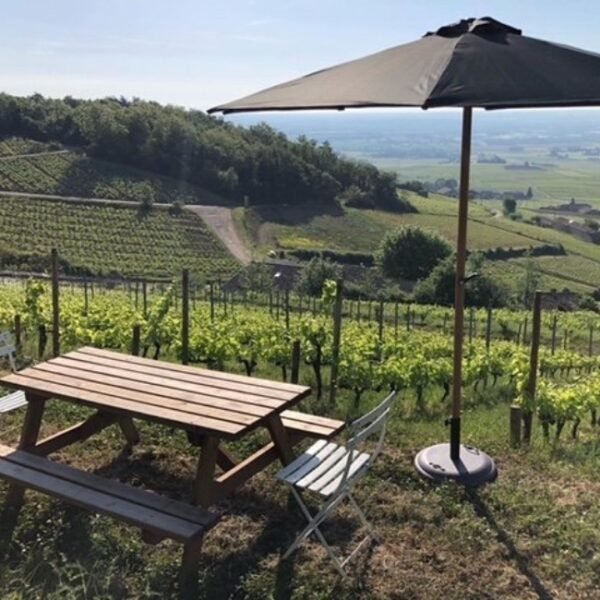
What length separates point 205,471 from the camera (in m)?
3.06

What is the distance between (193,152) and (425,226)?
25.7m

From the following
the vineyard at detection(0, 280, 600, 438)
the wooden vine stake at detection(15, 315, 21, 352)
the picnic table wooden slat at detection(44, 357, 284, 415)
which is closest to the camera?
the picnic table wooden slat at detection(44, 357, 284, 415)

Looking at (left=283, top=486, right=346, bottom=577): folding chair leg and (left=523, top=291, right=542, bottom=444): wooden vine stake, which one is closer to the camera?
(left=283, top=486, right=346, bottom=577): folding chair leg

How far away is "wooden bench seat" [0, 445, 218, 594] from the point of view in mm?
2859

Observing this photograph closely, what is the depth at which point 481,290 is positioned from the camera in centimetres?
4062

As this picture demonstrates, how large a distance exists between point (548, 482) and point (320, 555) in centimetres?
151

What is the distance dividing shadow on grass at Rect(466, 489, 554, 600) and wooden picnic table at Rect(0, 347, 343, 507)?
0.83 metres

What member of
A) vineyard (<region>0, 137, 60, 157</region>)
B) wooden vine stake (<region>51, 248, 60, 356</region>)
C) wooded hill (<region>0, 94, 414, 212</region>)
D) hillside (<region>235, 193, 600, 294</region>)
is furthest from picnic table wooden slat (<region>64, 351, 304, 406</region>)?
vineyard (<region>0, 137, 60, 157</region>)

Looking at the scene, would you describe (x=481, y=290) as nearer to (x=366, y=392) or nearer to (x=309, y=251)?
(x=309, y=251)

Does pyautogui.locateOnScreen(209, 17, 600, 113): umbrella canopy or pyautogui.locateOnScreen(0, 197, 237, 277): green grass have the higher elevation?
pyautogui.locateOnScreen(209, 17, 600, 113): umbrella canopy

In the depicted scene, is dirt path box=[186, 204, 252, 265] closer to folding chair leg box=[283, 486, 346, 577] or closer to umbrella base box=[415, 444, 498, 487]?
umbrella base box=[415, 444, 498, 487]

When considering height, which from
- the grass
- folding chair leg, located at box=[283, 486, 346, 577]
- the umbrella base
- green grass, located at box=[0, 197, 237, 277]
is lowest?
green grass, located at box=[0, 197, 237, 277]

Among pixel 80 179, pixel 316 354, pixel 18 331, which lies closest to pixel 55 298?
pixel 18 331

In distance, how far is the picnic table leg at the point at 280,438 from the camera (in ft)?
11.3
